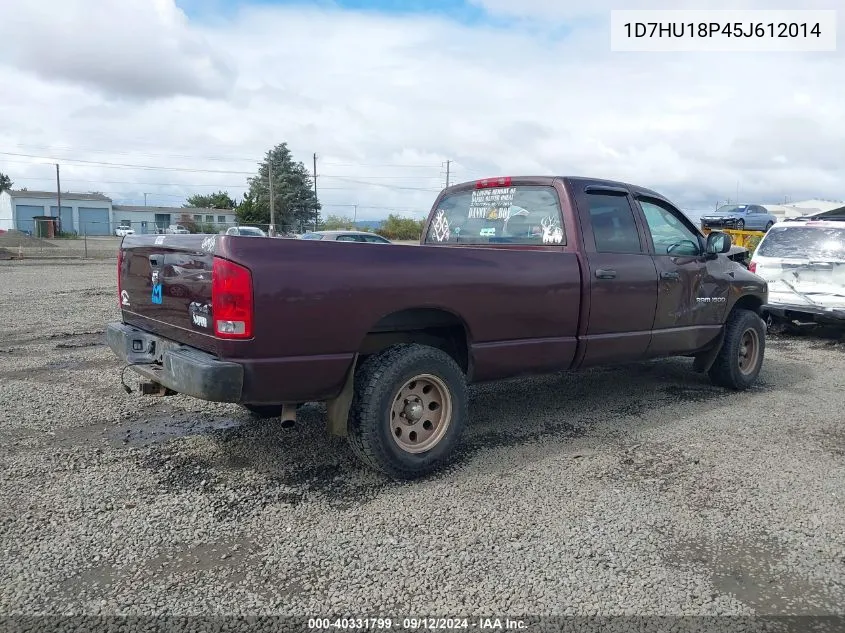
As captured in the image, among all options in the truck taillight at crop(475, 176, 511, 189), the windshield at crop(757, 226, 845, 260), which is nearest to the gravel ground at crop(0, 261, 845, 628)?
the truck taillight at crop(475, 176, 511, 189)

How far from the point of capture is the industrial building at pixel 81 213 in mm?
64125

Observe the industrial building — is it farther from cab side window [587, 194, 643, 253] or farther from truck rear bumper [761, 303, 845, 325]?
cab side window [587, 194, 643, 253]

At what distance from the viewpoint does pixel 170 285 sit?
12.8 ft

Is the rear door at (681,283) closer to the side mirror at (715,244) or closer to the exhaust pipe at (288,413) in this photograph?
the side mirror at (715,244)

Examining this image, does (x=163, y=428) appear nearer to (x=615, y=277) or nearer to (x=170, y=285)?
(x=170, y=285)

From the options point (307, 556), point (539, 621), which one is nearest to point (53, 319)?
point (307, 556)

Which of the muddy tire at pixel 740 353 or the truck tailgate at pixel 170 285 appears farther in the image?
the muddy tire at pixel 740 353

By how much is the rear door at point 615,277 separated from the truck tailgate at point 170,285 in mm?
2725

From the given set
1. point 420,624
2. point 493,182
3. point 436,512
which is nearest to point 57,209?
point 493,182

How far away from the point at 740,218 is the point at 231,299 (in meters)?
26.8

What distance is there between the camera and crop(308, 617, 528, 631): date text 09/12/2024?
2582 millimetres

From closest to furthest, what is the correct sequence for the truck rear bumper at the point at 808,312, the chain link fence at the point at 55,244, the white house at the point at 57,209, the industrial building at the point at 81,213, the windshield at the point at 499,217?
the windshield at the point at 499,217, the truck rear bumper at the point at 808,312, the chain link fence at the point at 55,244, the industrial building at the point at 81,213, the white house at the point at 57,209

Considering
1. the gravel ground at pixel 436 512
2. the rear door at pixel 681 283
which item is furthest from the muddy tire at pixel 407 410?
the rear door at pixel 681 283

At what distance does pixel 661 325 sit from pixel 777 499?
197 cm
